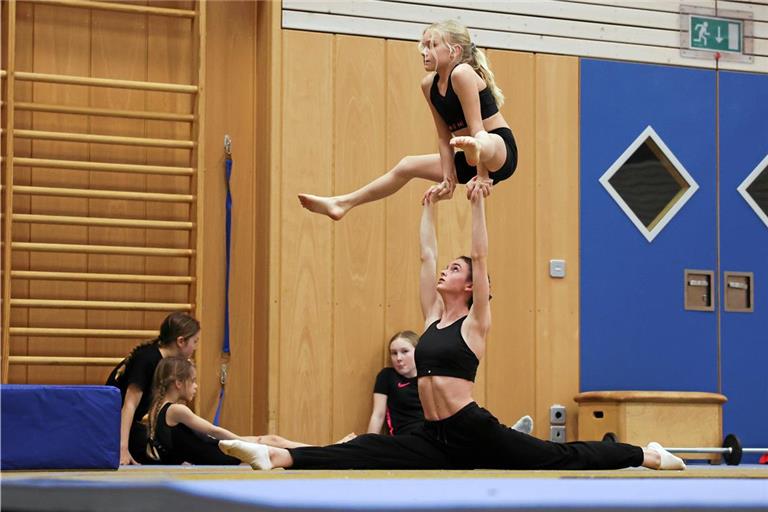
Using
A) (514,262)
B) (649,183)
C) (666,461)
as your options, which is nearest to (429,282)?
(666,461)

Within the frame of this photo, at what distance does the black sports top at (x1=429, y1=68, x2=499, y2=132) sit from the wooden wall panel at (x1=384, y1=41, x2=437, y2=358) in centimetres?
Result: 209

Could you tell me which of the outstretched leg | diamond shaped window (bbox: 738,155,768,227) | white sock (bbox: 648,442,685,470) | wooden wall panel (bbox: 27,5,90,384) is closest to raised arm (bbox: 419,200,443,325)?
the outstretched leg

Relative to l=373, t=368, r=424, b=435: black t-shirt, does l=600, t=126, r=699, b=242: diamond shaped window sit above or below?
above

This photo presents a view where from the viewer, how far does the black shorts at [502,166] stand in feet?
15.9

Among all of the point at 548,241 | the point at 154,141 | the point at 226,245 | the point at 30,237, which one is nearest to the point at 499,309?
the point at 548,241

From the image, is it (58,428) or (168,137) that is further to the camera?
(168,137)

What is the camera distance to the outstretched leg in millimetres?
5199

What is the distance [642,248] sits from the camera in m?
7.52

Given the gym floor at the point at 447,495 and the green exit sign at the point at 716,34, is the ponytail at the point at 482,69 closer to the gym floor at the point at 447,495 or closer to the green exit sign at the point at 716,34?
the green exit sign at the point at 716,34

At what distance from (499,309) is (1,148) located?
2.99 metres

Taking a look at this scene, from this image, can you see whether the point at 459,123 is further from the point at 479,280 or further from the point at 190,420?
the point at 190,420

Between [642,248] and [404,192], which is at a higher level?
[404,192]

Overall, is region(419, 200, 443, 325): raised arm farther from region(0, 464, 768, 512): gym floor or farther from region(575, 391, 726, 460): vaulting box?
region(0, 464, 768, 512): gym floor

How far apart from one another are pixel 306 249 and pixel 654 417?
2.25 metres
